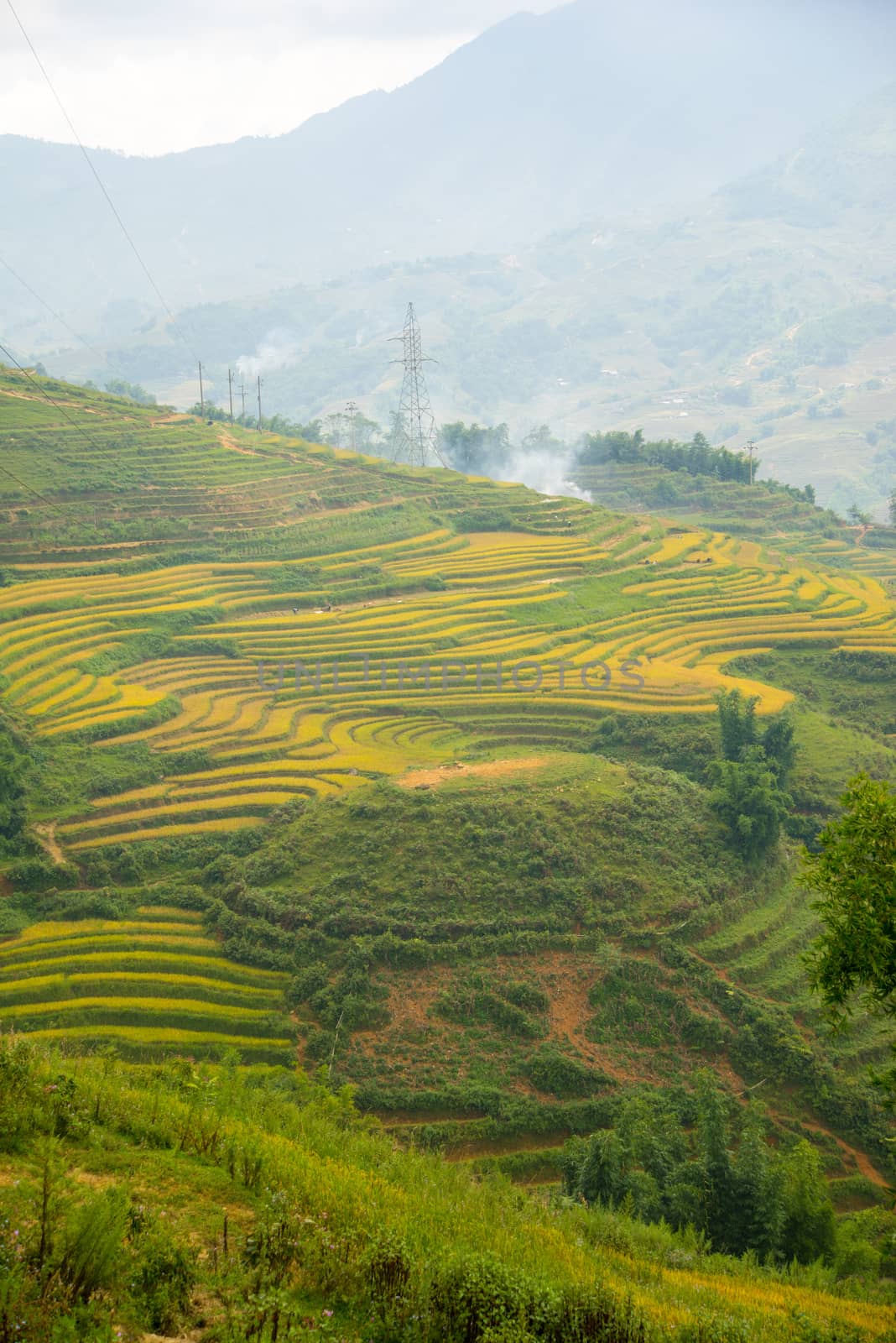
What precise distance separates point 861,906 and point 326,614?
2881cm

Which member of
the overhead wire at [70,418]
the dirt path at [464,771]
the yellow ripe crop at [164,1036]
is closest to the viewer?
the yellow ripe crop at [164,1036]

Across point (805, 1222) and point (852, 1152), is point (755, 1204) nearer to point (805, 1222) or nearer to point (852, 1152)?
point (805, 1222)

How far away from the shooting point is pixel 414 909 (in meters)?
21.2

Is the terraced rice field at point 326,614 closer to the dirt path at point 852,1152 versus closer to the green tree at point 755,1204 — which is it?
the dirt path at point 852,1152

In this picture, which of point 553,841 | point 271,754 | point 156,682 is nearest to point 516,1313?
point 553,841

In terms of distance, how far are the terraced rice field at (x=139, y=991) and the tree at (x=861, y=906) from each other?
11155 millimetres

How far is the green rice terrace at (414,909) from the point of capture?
820 cm

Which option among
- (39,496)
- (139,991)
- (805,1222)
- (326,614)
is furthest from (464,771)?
(39,496)

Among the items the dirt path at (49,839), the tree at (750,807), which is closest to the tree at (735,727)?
the tree at (750,807)

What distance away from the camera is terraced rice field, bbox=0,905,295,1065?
59.3 feet

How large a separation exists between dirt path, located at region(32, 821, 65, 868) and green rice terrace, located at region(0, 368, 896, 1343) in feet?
0.54

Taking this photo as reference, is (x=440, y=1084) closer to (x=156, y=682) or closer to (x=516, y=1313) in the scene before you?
(x=516, y=1313)

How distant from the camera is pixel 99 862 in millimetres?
22547

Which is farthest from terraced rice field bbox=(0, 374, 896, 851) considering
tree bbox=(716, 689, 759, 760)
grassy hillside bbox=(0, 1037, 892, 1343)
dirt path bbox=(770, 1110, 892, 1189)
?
grassy hillside bbox=(0, 1037, 892, 1343)
